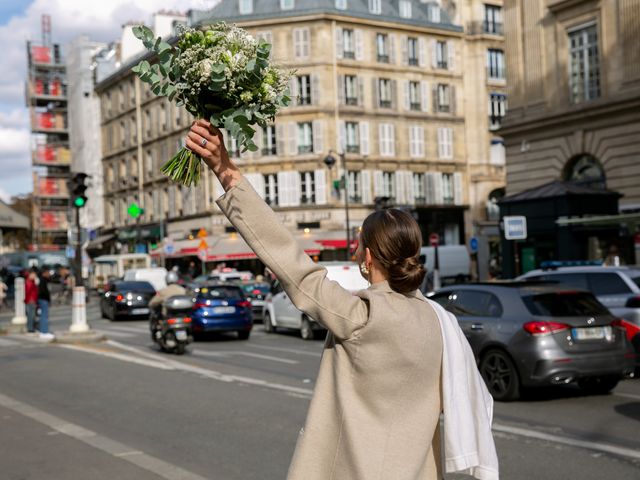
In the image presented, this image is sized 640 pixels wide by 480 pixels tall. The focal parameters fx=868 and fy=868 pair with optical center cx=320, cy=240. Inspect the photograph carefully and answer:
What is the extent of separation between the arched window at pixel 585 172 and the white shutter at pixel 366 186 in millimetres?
23326

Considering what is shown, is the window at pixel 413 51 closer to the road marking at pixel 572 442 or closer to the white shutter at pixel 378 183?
the white shutter at pixel 378 183

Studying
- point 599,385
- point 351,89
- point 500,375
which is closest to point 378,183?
point 351,89

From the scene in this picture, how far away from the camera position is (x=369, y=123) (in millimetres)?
54688

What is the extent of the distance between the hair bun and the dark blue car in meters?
17.9

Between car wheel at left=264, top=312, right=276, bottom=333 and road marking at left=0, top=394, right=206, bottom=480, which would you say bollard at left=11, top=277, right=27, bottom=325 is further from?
road marking at left=0, top=394, right=206, bottom=480

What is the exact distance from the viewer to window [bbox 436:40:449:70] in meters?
57.9

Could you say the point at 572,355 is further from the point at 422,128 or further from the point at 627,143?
the point at 422,128

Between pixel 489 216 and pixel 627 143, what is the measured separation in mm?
29773

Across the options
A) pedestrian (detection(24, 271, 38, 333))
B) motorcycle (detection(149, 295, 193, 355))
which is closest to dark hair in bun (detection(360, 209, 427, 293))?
motorcycle (detection(149, 295, 193, 355))

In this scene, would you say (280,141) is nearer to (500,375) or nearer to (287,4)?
(287,4)

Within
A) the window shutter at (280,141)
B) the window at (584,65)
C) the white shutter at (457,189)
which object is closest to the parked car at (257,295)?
the window at (584,65)

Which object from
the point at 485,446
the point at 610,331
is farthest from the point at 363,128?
the point at 485,446

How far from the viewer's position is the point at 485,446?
9.21ft

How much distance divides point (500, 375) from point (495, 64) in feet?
169
